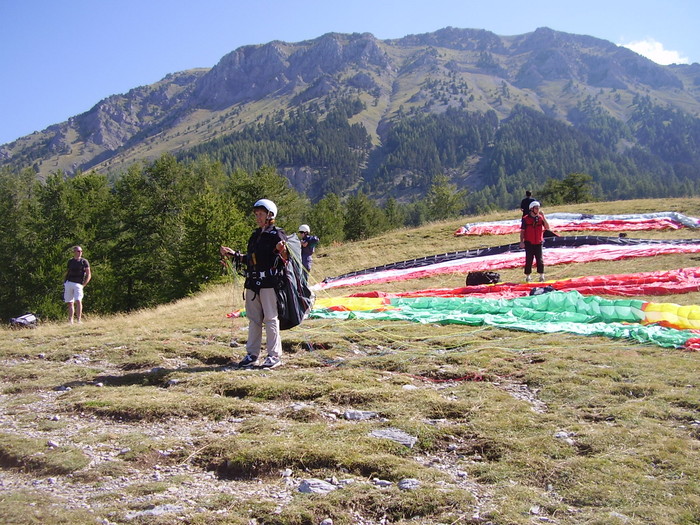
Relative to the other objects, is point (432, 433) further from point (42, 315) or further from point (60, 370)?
point (42, 315)

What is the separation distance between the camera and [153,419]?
19.8 feet

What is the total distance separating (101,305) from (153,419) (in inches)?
1396

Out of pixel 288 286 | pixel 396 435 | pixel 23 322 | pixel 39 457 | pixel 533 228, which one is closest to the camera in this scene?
pixel 39 457

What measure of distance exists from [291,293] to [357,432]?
326 cm

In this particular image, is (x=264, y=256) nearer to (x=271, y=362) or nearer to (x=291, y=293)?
(x=291, y=293)

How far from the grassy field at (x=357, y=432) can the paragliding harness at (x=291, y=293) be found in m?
0.74

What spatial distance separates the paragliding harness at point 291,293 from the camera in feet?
26.8

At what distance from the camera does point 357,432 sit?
538 cm

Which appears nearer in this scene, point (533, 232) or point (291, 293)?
point (291, 293)

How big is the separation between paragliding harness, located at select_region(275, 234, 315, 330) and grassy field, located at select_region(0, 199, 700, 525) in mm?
742

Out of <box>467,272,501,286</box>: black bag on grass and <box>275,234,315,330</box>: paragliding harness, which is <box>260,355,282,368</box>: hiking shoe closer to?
<box>275,234,315,330</box>: paragliding harness

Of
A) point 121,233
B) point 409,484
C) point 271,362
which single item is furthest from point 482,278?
point 121,233

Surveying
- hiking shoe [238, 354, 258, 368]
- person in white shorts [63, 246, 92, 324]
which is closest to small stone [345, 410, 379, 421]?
hiking shoe [238, 354, 258, 368]

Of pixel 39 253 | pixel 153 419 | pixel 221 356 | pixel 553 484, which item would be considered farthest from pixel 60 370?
pixel 39 253
